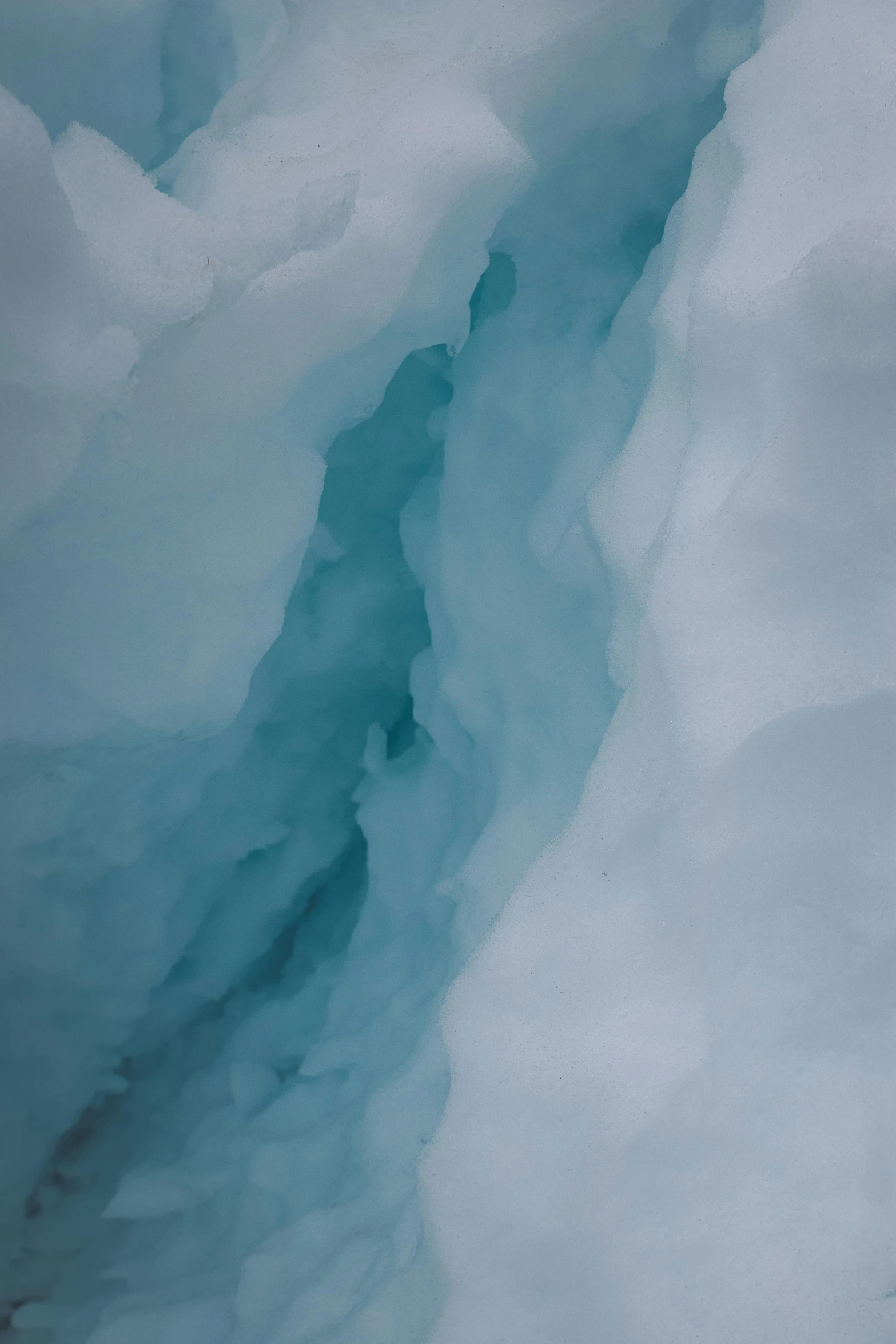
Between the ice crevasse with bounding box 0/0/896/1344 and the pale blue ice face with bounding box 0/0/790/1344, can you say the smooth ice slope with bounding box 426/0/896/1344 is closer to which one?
the ice crevasse with bounding box 0/0/896/1344

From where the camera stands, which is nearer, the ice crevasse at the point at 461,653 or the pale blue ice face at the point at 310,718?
the ice crevasse at the point at 461,653

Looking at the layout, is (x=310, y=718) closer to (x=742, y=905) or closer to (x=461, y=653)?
(x=461, y=653)

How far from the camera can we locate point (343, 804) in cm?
204

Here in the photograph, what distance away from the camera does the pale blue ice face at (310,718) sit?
4.25 ft

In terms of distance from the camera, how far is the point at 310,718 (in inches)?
77.2

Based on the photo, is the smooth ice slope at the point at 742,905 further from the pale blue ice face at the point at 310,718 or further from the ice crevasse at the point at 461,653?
the pale blue ice face at the point at 310,718

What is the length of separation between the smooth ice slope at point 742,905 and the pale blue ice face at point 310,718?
171 mm

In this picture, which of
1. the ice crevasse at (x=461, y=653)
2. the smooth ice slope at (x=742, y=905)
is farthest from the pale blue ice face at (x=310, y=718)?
the smooth ice slope at (x=742, y=905)

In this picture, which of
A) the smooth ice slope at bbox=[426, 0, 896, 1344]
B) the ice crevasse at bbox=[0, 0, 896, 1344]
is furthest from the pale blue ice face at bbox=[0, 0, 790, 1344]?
the smooth ice slope at bbox=[426, 0, 896, 1344]

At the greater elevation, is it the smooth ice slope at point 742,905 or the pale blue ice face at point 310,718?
the pale blue ice face at point 310,718

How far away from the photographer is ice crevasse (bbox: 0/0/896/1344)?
39.5 inches

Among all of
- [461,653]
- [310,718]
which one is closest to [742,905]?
[461,653]

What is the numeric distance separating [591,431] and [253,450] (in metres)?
0.48

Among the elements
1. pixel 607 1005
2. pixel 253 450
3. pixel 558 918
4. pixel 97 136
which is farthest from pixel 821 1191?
pixel 97 136
